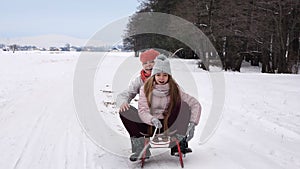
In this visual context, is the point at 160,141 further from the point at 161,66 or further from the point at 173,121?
the point at 161,66

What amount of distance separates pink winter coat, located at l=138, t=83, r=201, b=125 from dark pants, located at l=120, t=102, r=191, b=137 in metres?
0.08

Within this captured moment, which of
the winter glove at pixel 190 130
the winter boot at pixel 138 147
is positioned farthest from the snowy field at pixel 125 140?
the winter glove at pixel 190 130

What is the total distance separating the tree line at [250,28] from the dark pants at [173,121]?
1868 cm

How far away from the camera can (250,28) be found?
27.0 m

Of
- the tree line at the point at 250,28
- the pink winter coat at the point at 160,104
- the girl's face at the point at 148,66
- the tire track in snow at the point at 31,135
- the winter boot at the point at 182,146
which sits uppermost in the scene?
the tree line at the point at 250,28

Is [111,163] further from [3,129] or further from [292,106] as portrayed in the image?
[292,106]

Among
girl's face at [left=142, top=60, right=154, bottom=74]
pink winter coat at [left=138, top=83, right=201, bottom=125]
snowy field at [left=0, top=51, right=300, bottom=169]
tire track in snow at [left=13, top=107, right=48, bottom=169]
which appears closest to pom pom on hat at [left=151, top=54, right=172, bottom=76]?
pink winter coat at [left=138, top=83, right=201, bottom=125]

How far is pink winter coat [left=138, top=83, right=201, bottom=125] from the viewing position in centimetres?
455

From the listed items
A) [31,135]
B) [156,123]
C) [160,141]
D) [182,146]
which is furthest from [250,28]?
[156,123]

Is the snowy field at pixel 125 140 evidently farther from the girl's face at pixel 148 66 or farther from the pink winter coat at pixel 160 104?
the girl's face at pixel 148 66

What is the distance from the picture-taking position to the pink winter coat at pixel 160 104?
4.55 metres

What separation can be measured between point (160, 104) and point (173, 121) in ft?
0.92

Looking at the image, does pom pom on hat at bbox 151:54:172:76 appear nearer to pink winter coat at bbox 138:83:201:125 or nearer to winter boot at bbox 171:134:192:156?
pink winter coat at bbox 138:83:201:125

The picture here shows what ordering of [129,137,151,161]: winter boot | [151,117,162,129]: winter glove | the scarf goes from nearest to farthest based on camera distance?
[151,117,162,129]: winter glove, [129,137,151,161]: winter boot, the scarf
